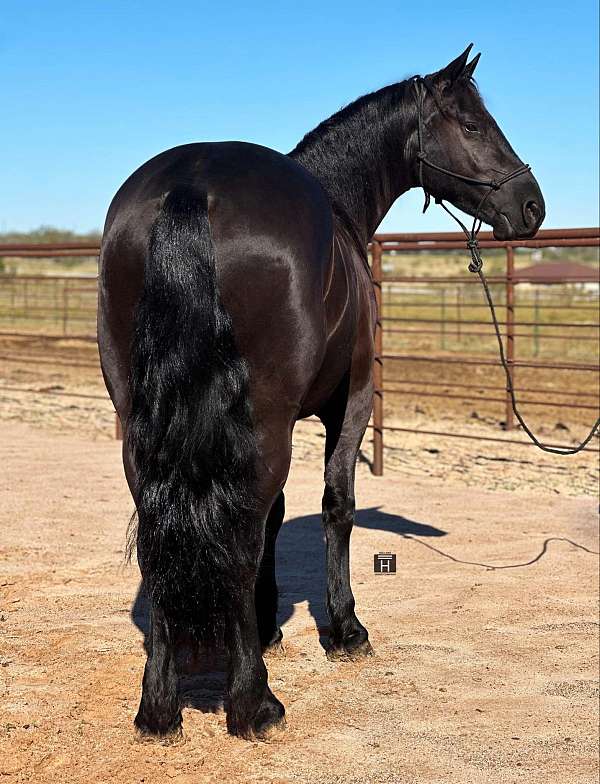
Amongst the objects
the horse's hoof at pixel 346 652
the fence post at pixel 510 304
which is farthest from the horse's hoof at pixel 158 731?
the fence post at pixel 510 304

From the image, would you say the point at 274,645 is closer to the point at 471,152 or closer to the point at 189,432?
the point at 189,432

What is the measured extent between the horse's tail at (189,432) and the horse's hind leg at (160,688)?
4.8 inches

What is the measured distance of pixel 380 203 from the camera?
396 centimetres

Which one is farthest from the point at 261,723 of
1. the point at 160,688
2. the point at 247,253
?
the point at 247,253

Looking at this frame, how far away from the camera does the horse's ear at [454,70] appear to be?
369cm

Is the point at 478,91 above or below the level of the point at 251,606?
above

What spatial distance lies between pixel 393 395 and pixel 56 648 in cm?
919

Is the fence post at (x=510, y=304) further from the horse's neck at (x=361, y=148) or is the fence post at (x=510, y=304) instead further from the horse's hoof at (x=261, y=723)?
the horse's hoof at (x=261, y=723)

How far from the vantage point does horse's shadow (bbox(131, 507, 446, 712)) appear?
3.32 meters

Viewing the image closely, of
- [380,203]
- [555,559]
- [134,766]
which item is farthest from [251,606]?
[555,559]

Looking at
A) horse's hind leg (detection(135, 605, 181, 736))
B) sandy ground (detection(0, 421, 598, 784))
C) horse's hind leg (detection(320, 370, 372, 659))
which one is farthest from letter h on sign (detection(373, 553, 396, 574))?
horse's hind leg (detection(135, 605, 181, 736))

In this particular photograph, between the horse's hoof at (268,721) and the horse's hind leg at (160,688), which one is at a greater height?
the horse's hind leg at (160,688)

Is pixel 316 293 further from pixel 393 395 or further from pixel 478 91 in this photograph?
pixel 393 395

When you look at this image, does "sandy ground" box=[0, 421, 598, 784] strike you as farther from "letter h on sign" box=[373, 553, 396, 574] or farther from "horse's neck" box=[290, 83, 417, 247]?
"horse's neck" box=[290, 83, 417, 247]
